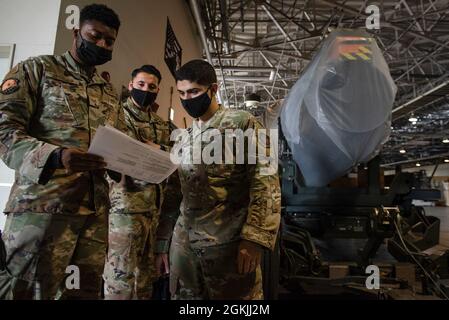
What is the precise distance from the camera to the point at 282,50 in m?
6.09

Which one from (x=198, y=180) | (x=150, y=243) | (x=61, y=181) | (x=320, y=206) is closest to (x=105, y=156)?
(x=61, y=181)

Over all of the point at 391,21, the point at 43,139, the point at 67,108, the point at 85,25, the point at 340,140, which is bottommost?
the point at 43,139

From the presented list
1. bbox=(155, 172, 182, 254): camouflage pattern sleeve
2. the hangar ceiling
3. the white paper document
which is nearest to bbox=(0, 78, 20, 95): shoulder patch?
the white paper document

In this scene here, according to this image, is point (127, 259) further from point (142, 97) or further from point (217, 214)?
point (142, 97)

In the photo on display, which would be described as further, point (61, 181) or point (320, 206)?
point (320, 206)

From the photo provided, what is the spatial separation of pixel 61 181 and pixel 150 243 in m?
0.96

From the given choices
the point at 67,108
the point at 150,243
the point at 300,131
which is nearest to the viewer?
the point at 67,108

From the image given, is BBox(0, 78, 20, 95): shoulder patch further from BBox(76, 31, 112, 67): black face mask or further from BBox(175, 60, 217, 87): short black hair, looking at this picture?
BBox(175, 60, 217, 87): short black hair

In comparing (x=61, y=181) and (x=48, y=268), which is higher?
(x=61, y=181)

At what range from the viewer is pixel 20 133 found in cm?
98

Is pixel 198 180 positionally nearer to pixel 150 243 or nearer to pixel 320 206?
pixel 150 243

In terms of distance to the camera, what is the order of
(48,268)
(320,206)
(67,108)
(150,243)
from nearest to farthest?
(48,268) < (67,108) < (150,243) < (320,206)

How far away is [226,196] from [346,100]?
115 centimetres

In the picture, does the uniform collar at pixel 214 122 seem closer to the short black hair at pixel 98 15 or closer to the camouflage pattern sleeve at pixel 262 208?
the camouflage pattern sleeve at pixel 262 208
